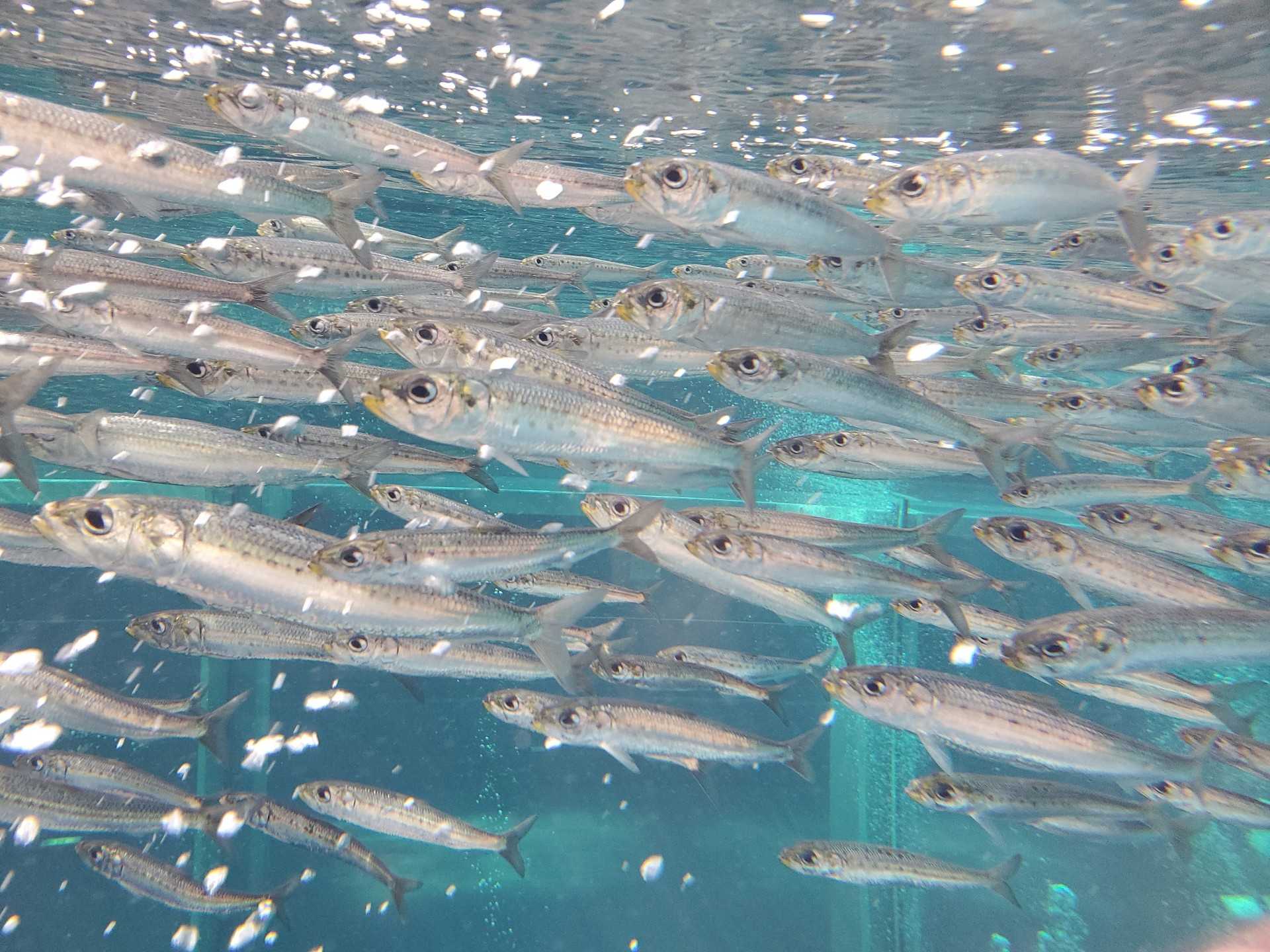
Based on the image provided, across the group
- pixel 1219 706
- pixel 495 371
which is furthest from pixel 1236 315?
pixel 495 371

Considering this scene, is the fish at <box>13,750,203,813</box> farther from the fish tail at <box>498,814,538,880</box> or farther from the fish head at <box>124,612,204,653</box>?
the fish tail at <box>498,814,538,880</box>

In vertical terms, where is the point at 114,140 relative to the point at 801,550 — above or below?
above

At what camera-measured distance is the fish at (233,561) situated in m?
3.60

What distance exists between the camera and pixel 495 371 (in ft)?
13.5

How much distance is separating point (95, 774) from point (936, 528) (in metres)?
6.43

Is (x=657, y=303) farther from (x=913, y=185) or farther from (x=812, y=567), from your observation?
(x=812, y=567)

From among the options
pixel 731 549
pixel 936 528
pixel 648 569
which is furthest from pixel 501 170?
pixel 648 569

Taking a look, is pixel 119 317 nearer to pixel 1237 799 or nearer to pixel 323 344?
pixel 323 344

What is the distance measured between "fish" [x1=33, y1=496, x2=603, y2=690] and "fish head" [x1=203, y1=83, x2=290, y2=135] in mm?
2228

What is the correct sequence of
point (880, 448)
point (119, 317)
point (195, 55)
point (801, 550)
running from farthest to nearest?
point (195, 55) → point (880, 448) → point (801, 550) → point (119, 317)

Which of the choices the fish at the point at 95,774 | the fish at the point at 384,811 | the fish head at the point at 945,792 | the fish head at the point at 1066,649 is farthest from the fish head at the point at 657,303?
the fish at the point at 95,774

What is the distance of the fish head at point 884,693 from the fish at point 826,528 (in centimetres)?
91

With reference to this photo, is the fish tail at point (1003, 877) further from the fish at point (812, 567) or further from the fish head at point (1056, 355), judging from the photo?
the fish head at point (1056, 355)

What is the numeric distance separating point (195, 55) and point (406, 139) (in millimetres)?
5101
